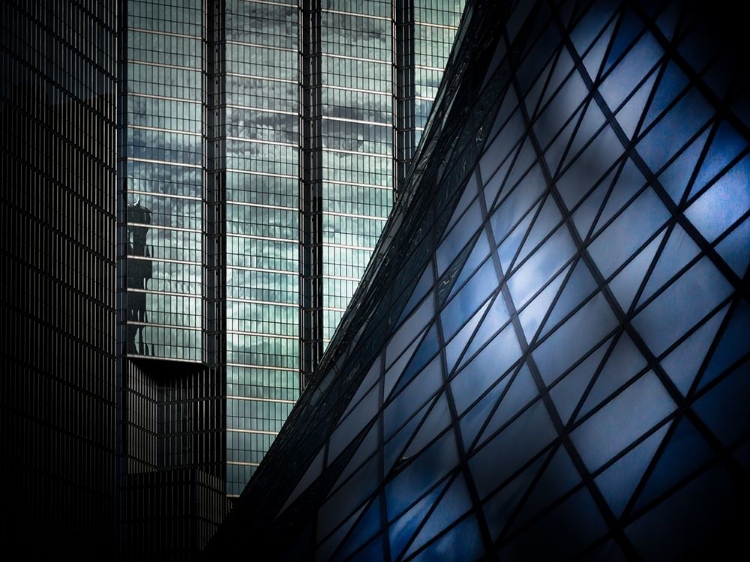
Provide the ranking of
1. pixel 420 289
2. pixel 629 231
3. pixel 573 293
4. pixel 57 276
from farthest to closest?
pixel 57 276 → pixel 420 289 → pixel 573 293 → pixel 629 231

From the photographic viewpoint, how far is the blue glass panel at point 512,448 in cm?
3369

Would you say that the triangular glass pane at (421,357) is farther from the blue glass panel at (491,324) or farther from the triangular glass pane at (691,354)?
the triangular glass pane at (691,354)

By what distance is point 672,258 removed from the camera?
32156 mm

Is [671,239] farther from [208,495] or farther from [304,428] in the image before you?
[208,495]

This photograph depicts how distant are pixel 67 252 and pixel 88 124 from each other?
15.8 metres

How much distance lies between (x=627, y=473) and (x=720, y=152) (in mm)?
6974

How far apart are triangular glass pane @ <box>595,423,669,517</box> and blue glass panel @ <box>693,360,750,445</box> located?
1.16 meters

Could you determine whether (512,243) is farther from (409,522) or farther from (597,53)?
(409,522)

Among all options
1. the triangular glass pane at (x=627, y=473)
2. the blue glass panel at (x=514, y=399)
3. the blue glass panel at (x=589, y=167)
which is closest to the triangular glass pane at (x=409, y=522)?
the blue glass panel at (x=514, y=399)

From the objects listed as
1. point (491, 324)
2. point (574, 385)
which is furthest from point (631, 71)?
point (574, 385)

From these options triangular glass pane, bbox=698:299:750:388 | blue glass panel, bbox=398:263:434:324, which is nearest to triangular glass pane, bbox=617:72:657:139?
triangular glass pane, bbox=698:299:750:388

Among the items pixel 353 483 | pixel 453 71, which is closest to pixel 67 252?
pixel 453 71

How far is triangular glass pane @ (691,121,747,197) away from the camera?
31547mm

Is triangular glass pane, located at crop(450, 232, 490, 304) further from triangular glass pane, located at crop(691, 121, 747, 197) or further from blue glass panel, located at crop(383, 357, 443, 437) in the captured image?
triangular glass pane, located at crop(691, 121, 747, 197)
